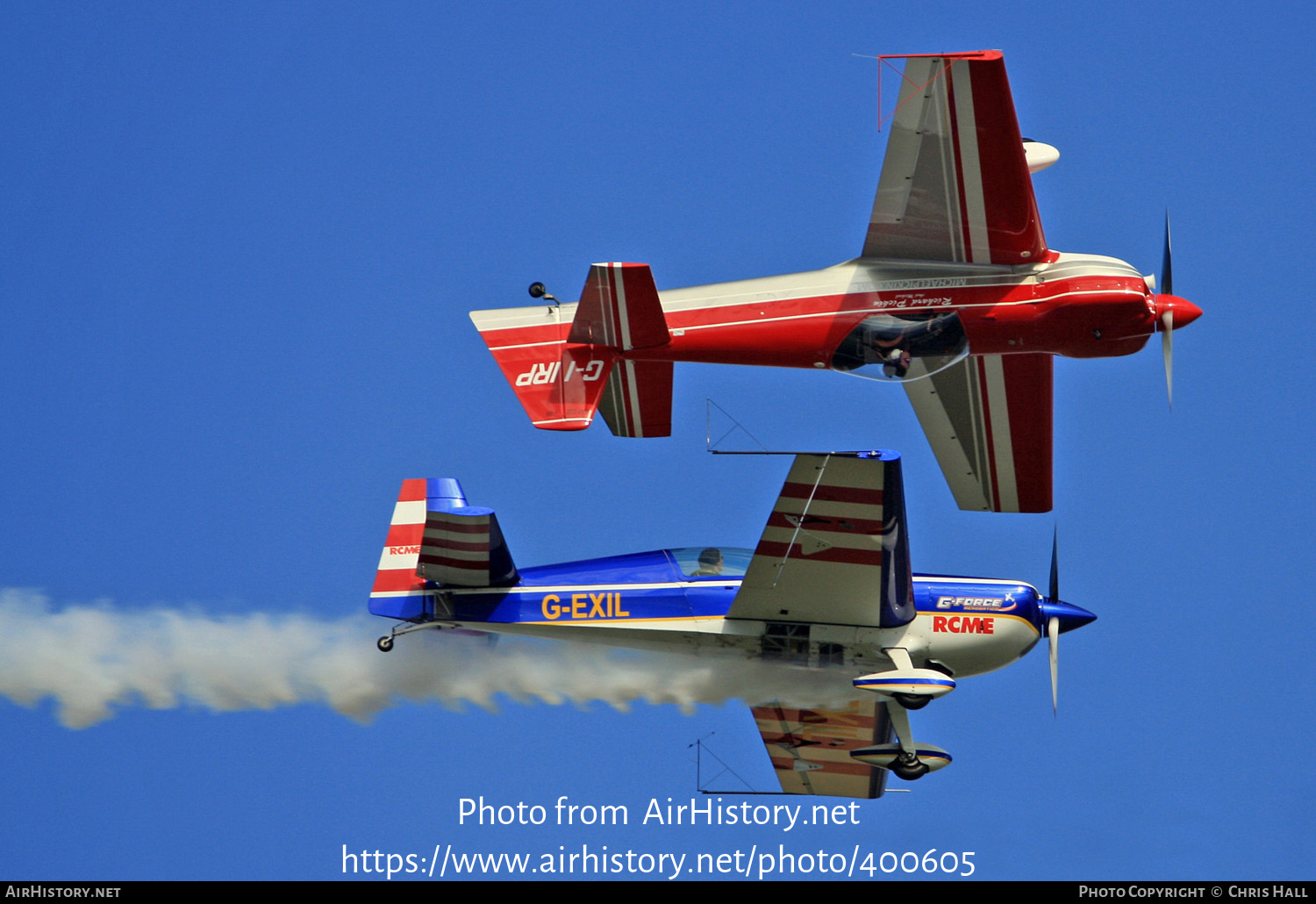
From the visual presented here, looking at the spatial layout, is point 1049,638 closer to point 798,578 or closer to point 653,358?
point 798,578

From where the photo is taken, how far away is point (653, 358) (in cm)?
2345

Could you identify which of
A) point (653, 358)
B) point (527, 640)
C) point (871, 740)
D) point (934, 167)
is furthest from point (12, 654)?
point (934, 167)

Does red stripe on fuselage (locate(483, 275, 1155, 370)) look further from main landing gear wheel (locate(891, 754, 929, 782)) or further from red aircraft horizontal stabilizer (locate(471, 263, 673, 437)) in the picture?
main landing gear wheel (locate(891, 754, 929, 782))

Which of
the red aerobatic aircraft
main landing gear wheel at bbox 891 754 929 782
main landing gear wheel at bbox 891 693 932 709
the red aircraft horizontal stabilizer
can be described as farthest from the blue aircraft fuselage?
the red aircraft horizontal stabilizer

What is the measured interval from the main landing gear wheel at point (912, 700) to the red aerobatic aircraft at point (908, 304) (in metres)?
3.59

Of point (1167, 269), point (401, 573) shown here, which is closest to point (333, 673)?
point (401, 573)

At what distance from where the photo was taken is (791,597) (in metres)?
23.5

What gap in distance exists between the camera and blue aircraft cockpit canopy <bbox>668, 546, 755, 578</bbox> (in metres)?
24.0

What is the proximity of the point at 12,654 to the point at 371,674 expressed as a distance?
4.31 m

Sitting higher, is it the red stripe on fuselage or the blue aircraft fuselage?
the red stripe on fuselage

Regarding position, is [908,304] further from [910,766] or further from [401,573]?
[401,573]

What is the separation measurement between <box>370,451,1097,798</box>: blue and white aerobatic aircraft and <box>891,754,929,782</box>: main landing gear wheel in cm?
1

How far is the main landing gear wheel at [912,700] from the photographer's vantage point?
2269 centimetres

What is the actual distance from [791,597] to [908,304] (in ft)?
11.4
